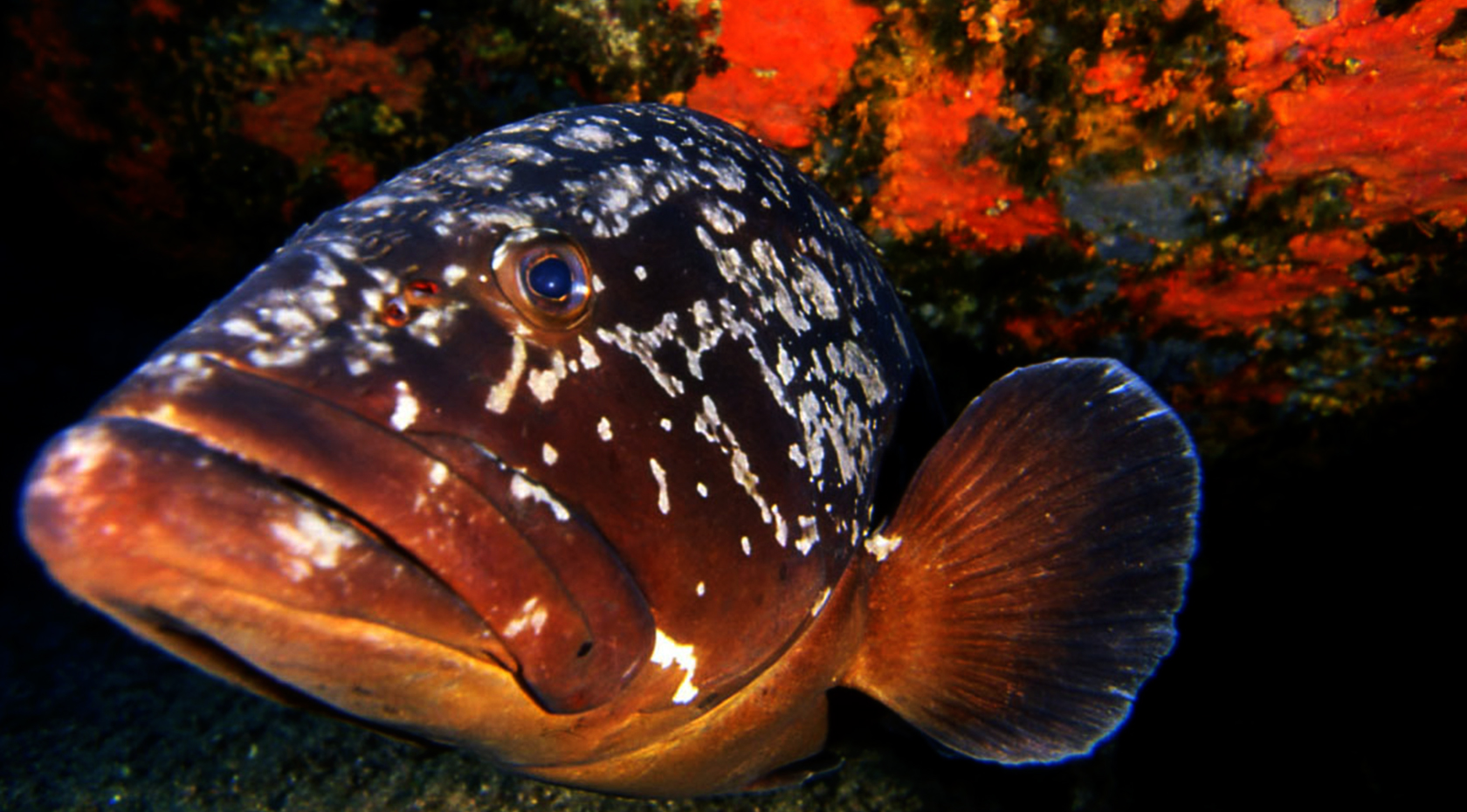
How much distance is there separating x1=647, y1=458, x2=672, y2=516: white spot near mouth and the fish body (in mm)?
10

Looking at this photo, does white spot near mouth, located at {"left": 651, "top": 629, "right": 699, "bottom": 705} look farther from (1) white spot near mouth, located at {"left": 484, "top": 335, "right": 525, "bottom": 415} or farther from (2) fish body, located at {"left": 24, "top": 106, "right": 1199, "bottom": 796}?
(1) white spot near mouth, located at {"left": 484, "top": 335, "right": 525, "bottom": 415}

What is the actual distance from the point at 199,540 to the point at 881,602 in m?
1.99

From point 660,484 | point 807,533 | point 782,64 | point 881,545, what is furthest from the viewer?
point 782,64

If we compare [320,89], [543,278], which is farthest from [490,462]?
[320,89]

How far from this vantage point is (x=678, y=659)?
1.84 m

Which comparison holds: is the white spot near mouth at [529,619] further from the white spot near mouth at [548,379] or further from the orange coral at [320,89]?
the orange coral at [320,89]

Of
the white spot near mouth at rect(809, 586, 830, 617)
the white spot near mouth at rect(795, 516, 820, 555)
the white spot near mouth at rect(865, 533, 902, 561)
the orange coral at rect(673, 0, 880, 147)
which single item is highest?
the orange coral at rect(673, 0, 880, 147)

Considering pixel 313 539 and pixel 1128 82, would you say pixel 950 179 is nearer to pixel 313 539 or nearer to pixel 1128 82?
pixel 1128 82

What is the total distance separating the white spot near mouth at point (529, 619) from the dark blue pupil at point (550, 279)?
69 cm

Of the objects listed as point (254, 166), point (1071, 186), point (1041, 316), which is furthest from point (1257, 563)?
point (254, 166)

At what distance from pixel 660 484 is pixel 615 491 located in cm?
12

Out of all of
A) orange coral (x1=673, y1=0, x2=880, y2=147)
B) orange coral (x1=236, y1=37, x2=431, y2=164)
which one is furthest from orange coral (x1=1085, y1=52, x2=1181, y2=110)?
orange coral (x1=236, y1=37, x2=431, y2=164)

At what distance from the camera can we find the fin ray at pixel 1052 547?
2.34m

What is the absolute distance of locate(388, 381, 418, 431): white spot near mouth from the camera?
1421 mm
